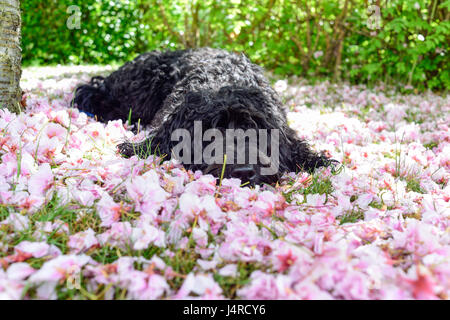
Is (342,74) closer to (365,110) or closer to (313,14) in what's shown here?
(313,14)

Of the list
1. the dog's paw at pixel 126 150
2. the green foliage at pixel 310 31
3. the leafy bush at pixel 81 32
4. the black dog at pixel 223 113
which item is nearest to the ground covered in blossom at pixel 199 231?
the dog's paw at pixel 126 150

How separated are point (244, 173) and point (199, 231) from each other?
3.07 ft

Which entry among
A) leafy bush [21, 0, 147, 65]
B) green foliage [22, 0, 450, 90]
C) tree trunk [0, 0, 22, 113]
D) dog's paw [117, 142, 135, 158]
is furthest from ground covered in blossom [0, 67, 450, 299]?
leafy bush [21, 0, 147, 65]

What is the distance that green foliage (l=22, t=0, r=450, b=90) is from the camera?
7242 mm

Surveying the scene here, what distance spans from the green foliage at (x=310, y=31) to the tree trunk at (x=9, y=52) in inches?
161

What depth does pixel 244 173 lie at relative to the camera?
2715mm

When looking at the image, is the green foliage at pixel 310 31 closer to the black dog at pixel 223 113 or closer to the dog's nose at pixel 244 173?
the black dog at pixel 223 113

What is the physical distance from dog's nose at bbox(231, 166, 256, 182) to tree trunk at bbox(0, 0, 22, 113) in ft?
7.58

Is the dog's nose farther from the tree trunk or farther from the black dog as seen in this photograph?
the tree trunk

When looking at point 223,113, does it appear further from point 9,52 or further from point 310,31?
point 310,31

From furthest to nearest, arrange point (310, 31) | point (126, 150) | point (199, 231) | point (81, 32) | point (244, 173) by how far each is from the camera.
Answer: point (81, 32)
point (310, 31)
point (126, 150)
point (244, 173)
point (199, 231)

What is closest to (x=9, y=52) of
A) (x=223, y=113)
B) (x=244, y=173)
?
(x=223, y=113)

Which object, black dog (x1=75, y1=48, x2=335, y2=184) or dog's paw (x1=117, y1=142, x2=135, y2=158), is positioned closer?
black dog (x1=75, y1=48, x2=335, y2=184)
